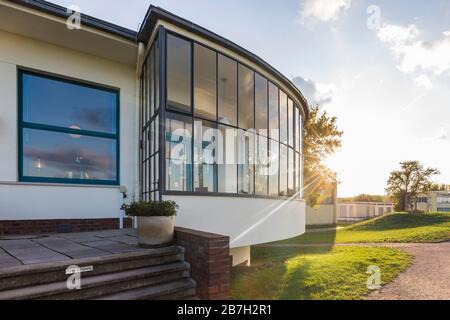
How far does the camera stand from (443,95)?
8.30 m

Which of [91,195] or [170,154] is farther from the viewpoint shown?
[170,154]

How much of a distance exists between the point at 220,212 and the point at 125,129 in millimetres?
3497

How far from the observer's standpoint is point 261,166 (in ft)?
29.1

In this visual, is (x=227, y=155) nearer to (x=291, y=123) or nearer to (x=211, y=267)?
(x=291, y=123)

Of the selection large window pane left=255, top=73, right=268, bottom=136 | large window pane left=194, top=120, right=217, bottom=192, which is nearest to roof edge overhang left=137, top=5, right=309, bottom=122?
large window pane left=255, top=73, right=268, bottom=136

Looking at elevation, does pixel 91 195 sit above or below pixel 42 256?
above

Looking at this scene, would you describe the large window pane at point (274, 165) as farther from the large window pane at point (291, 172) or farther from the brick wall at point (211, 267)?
the brick wall at point (211, 267)

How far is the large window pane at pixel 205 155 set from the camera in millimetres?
8086

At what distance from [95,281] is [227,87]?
725 centimetres

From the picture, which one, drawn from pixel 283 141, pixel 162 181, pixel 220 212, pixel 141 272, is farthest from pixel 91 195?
pixel 283 141

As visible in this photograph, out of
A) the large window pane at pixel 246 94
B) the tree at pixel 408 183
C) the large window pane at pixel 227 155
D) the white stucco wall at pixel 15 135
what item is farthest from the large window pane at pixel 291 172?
the tree at pixel 408 183

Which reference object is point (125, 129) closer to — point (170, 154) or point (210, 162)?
point (170, 154)

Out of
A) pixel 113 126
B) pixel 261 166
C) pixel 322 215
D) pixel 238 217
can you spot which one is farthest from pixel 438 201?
pixel 113 126

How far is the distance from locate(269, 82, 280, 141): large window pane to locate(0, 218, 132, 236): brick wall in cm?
485
